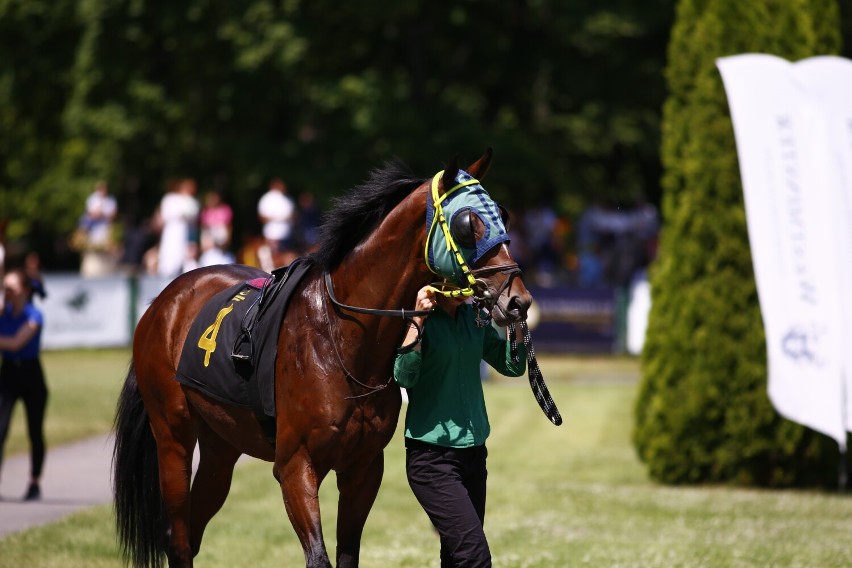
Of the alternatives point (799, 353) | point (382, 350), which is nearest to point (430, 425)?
point (382, 350)

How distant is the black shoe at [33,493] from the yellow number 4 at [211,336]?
470cm

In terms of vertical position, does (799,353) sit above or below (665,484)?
above

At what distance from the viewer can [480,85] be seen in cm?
3092

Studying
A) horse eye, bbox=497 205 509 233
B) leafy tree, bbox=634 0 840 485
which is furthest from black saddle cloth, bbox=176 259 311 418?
leafy tree, bbox=634 0 840 485

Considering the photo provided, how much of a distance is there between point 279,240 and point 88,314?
437cm

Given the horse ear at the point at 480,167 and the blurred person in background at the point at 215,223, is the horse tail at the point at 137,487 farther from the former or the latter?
the blurred person in background at the point at 215,223

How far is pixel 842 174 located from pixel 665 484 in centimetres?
356

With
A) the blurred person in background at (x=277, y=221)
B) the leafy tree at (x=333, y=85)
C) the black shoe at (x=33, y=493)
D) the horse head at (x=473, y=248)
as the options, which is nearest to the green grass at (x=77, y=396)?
the black shoe at (x=33, y=493)

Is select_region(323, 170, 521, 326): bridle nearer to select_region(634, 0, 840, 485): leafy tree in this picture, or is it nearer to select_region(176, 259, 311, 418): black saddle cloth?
select_region(176, 259, 311, 418): black saddle cloth

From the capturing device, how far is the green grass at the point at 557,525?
28.7 ft

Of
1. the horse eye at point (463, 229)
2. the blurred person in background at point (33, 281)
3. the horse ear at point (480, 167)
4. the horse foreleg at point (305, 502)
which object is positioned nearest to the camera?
the horse eye at point (463, 229)

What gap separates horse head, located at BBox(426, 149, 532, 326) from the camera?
5496 millimetres

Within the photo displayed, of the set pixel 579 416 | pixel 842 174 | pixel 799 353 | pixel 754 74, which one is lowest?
pixel 579 416

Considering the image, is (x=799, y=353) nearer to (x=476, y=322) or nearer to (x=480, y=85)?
(x=476, y=322)
